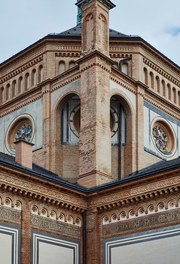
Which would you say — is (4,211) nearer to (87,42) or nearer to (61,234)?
(61,234)

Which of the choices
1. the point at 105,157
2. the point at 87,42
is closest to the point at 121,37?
the point at 87,42

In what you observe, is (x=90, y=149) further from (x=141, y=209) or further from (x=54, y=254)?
(x=54, y=254)

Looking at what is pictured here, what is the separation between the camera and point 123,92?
3428 centimetres

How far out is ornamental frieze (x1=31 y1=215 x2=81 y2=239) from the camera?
24.5 metres

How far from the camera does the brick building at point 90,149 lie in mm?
23875

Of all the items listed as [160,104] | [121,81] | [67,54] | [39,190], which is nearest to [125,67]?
[121,81]

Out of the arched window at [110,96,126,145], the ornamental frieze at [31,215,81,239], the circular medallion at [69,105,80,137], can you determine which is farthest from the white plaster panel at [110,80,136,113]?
the ornamental frieze at [31,215,81,239]

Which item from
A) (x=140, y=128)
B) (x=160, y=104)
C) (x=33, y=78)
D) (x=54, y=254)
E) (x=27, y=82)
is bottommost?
(x=54, y=254)

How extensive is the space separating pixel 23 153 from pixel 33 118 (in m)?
10.2

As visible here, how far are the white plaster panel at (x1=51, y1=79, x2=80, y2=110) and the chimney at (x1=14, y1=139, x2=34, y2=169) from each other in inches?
299

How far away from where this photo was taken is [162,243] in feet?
77.2

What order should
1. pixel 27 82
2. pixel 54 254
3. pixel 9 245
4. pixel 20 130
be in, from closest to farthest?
pixel 9 245
pixel 54 254
pixel 20 130
pixel 27 82

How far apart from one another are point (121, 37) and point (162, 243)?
53.2ft

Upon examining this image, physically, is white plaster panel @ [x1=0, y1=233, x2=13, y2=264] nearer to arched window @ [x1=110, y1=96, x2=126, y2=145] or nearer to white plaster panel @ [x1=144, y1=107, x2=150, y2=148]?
arched window @ [x1=110, y1=96, x2=126, y2=145]
